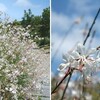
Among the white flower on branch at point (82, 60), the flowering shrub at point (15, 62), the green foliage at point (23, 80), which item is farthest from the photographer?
the green foliage at point (23, 80)

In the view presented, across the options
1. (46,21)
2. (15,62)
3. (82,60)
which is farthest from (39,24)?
(82,60)

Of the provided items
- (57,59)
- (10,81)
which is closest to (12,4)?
(10,81)

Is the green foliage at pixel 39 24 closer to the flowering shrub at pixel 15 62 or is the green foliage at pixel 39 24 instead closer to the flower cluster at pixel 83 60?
the flowering shrub at pixel 15 62

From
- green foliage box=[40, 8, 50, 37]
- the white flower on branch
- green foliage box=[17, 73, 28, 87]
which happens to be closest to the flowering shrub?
green foliage box=[17, 73, 28, 87]

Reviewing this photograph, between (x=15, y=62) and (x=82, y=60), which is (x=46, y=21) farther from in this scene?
(x=82, y=60)

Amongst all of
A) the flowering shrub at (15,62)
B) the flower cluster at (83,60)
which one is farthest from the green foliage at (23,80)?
the flower cluster at (83,60)

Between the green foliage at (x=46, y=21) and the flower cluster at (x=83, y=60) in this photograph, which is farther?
the green foliage at (x=46, y=21)

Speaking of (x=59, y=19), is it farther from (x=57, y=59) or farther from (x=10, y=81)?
(x=57, y=59)
